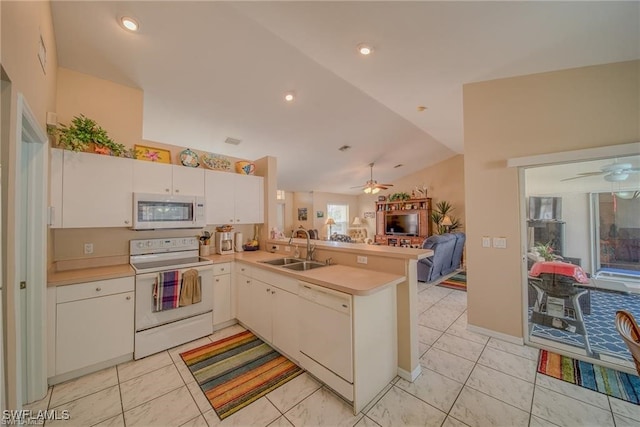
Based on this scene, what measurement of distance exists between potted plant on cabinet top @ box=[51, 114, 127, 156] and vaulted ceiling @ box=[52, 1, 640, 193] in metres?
0.72

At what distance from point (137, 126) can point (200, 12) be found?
63.5 inches

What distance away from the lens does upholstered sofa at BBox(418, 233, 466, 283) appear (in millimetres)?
4790

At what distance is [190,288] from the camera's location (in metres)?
2.58

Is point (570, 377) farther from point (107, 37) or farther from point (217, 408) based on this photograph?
point (107, 37)

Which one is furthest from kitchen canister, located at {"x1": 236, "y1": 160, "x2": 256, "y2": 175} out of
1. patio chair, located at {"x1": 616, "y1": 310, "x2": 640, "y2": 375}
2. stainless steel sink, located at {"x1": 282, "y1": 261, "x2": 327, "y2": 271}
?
patio chair, located at {"x1": 616, "y1": 310, "x2": 640, "y2": 375}

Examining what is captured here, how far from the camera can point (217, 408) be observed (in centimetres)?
176

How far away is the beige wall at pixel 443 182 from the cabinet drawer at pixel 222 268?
23.2 ft

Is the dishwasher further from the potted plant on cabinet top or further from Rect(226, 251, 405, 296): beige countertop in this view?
the potted plant on cabinet top

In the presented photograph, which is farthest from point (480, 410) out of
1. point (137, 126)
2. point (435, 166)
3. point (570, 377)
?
point (435, 166)

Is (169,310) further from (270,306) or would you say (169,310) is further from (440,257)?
(440,257)

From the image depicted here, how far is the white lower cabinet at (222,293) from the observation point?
289cm

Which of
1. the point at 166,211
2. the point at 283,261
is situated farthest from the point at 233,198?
the point at 283,261

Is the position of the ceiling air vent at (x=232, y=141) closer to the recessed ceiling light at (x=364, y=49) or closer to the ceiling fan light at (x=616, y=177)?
the recessed ceiling light at (x=364, y=49)

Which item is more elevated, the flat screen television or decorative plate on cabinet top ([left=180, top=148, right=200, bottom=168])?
decorative plate on cabinet top ([left=180, top=148, right=200, bottom=168])
